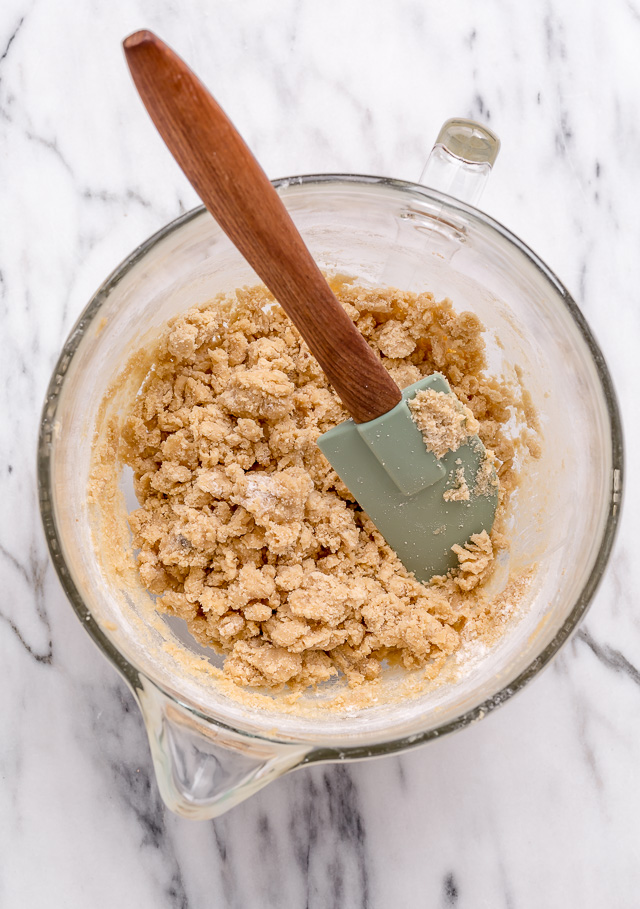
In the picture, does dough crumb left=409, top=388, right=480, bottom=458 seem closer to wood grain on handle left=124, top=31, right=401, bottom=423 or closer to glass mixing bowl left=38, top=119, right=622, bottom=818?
wood grain on handle left=124, top=31, right=401, bottom=423

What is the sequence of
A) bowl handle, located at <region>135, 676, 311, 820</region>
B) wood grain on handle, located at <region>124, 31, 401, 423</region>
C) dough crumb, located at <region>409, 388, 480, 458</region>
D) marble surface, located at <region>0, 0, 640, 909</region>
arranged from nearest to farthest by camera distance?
wood grain on handle, located at <region>124, 31, 401, 423</region> → bowl handle, located at <region>135, 676, 311, 820</region> → dough crumb, located at <region>409, 388, 480, 458</region> → marble surface, located at <region>0, 0, 640, 909</region>

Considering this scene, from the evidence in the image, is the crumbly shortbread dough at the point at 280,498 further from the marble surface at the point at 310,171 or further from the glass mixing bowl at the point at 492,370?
the marble surface at the point at 310,171

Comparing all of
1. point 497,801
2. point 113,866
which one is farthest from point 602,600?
point 113,866

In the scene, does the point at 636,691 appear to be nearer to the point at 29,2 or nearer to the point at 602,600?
the point at 602,600

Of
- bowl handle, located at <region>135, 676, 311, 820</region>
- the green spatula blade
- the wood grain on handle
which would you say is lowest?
bowl handle, located at <region>135, 676, 311, 820</region>

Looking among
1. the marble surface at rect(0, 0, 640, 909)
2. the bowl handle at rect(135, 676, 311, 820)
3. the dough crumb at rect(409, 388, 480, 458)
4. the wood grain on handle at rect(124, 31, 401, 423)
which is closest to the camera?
the wood grain on handle at rect(124, 31, 401, 423)

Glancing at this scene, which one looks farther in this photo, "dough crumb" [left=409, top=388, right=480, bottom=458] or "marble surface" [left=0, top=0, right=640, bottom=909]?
"marble surface" [left=0, top=0, right=640, bottom=909]

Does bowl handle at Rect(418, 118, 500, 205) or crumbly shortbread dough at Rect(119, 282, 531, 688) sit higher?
bowl handle at Rect(418, 118, 500, 205)

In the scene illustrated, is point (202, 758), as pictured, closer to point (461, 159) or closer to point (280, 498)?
point (280, 498)

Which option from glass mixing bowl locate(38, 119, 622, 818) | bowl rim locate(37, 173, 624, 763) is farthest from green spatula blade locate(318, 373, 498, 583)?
bowl rim locate(37, 173, 624, 763)
